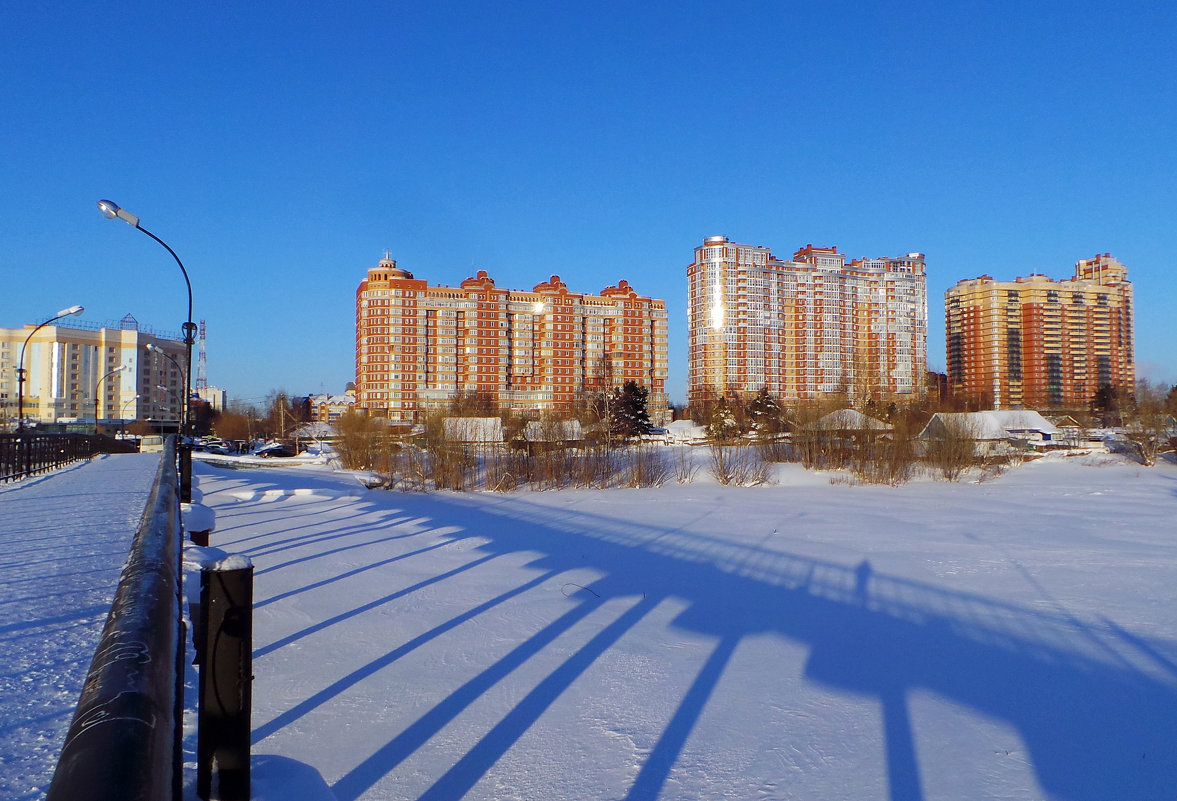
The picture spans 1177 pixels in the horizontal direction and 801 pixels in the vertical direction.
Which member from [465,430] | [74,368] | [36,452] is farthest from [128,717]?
[74,368]

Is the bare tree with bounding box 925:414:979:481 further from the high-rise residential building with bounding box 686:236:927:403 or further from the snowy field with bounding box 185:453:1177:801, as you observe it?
the high-rise residential building with bounding box 686:236:927:403

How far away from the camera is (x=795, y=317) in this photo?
94062 mm

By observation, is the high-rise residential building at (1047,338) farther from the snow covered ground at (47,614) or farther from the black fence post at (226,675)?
the black fence post at (226,675)

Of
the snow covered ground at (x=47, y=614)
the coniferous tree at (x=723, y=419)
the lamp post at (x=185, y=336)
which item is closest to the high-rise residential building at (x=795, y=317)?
the coniferous tree at (x=723, y=419)

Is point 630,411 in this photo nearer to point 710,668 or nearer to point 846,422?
point 846,422

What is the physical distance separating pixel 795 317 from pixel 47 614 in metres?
95.7

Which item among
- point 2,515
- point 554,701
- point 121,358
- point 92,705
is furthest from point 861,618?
point 121,358

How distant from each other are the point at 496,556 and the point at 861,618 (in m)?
4.49

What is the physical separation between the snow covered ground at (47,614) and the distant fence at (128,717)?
73cm

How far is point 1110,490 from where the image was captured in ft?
67.6

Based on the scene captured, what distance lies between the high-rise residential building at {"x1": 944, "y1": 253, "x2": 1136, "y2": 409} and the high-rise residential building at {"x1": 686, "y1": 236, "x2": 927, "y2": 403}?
1004 cm

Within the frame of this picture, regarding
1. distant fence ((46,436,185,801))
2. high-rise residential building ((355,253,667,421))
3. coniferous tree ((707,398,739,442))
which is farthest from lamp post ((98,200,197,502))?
high-rise residential building ((355,253,667,421))

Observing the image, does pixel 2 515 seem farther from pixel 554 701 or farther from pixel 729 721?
pixel 729 721

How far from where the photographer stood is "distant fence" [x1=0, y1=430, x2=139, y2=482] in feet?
45.8
